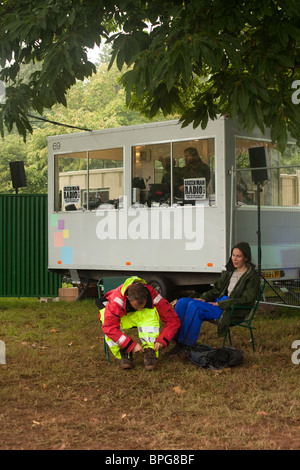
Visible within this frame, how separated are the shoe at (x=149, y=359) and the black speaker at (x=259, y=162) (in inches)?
171

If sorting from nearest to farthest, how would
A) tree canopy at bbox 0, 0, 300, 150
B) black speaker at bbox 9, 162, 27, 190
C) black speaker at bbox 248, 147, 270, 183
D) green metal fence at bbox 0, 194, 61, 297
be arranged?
tree canopy at bbox 0, 0, 300, 150 → black speaker at bbox 248, 147, 270, 183 → green metal fence at bbox 0, 194, 61, 297 → black speaker at bbox 9, 162, 27, 190

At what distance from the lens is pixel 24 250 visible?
14836mm

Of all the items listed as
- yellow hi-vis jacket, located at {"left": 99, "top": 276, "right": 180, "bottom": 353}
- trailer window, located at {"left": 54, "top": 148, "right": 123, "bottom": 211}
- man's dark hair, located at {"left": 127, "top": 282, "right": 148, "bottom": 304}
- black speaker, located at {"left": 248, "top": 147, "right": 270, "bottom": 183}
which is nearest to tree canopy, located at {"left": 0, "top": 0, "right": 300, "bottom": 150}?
man's dark hair, located at {"left": 127, "top": 282, "right": 148, "bottom": 304}

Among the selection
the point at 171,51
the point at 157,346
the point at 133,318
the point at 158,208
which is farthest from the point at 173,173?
the point at 171,51

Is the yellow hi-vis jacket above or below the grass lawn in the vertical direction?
above

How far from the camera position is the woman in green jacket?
25.1 feet

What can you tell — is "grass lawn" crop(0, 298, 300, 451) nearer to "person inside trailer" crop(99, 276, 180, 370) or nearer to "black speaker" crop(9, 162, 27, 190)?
"person inside trailer" crop(99, 276, 180, 370)

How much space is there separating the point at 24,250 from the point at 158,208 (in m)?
4.06

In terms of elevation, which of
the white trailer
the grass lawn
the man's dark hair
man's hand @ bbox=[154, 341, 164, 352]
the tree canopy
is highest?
the tree canopy

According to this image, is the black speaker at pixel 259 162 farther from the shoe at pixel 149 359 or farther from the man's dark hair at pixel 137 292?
the shoe at pixel 149 359

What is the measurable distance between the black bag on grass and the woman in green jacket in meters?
0.35

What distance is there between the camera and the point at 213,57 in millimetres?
6234

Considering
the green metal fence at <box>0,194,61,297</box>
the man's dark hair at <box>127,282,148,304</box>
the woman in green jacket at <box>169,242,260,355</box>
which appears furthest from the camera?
the green metal fence at <box>0,194,61,297</box>

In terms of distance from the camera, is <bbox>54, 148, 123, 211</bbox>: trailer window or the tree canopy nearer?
the tree canopy
